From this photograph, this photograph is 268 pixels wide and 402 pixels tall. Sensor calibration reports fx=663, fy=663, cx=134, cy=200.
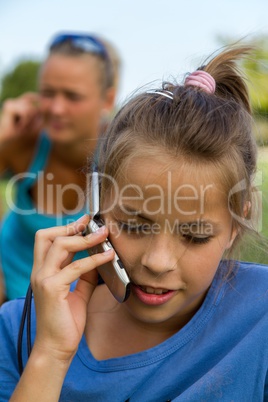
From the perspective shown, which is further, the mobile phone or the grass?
the grass

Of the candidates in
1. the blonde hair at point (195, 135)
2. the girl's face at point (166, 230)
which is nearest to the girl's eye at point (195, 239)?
the girl's face at point (166, 230)

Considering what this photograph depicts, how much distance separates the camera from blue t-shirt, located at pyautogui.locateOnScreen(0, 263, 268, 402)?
5.89 feet

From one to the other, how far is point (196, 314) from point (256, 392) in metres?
0.27

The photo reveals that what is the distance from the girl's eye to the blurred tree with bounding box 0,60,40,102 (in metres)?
15.2

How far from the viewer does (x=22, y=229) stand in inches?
153

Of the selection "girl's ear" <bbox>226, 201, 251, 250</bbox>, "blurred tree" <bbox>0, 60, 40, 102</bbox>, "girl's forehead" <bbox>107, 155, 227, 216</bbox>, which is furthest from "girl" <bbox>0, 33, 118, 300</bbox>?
"blurred tree" <bbox>0, 60, 40, 102</bbox>

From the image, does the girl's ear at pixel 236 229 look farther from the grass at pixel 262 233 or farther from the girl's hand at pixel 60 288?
the girl's hand at pixel 60 288

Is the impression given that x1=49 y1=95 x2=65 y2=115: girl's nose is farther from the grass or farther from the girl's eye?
the girl's eye

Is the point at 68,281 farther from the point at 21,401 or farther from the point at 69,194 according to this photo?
the point at 69,194

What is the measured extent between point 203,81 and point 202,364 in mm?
814

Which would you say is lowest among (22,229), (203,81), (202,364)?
(22,229)

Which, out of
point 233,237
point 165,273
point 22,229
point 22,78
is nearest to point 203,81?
point 233,237

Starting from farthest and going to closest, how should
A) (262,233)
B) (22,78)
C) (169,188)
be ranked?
(22,78) < (262,233) < (169,188)

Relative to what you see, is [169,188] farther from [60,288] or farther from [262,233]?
[262,233]
